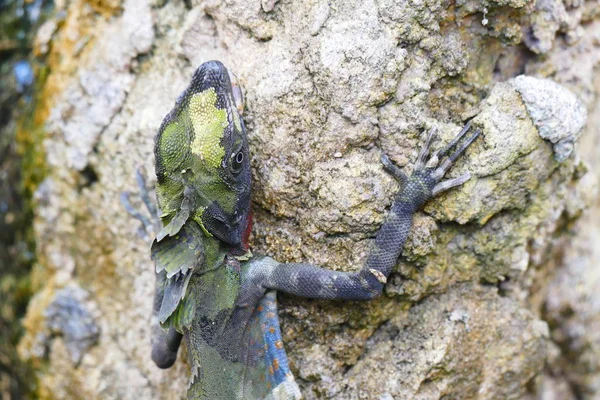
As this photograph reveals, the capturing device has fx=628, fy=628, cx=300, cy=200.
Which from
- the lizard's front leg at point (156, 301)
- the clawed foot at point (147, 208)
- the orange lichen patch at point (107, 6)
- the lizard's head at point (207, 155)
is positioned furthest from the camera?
the orange lichen patch at point (107, 6)

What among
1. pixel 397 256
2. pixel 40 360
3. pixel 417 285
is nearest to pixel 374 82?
pixel 397 256

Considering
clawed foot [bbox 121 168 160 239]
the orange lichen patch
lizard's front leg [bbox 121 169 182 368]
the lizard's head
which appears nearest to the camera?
the lizard's head

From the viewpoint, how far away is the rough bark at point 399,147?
3.62m

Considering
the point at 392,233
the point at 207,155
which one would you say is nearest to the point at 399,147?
the point at 392,233

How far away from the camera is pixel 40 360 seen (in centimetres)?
546

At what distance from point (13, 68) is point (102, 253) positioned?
2299mm

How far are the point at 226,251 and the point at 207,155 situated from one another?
638 millimetres

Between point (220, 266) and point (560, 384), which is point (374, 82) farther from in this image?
point (560, 384)

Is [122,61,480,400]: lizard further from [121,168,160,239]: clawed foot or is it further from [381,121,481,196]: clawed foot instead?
[121,168,160,239]: clawed foot

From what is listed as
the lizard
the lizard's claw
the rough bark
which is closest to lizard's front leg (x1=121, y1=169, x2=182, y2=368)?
the rough bark

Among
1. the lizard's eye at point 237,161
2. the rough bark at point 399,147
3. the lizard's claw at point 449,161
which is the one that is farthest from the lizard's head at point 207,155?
the lizard's claw at point 449,161

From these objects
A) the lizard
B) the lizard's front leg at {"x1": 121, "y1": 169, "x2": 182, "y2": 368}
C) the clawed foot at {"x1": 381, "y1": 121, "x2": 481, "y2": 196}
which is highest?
the clawed foot at {"x1": 381, "y1": 121, "x2": 481, "y2": 196}

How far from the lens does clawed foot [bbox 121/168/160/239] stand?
180 inches

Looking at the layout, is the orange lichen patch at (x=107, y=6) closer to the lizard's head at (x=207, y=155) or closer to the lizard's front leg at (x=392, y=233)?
the lizard's head at (x=207, y=155)
